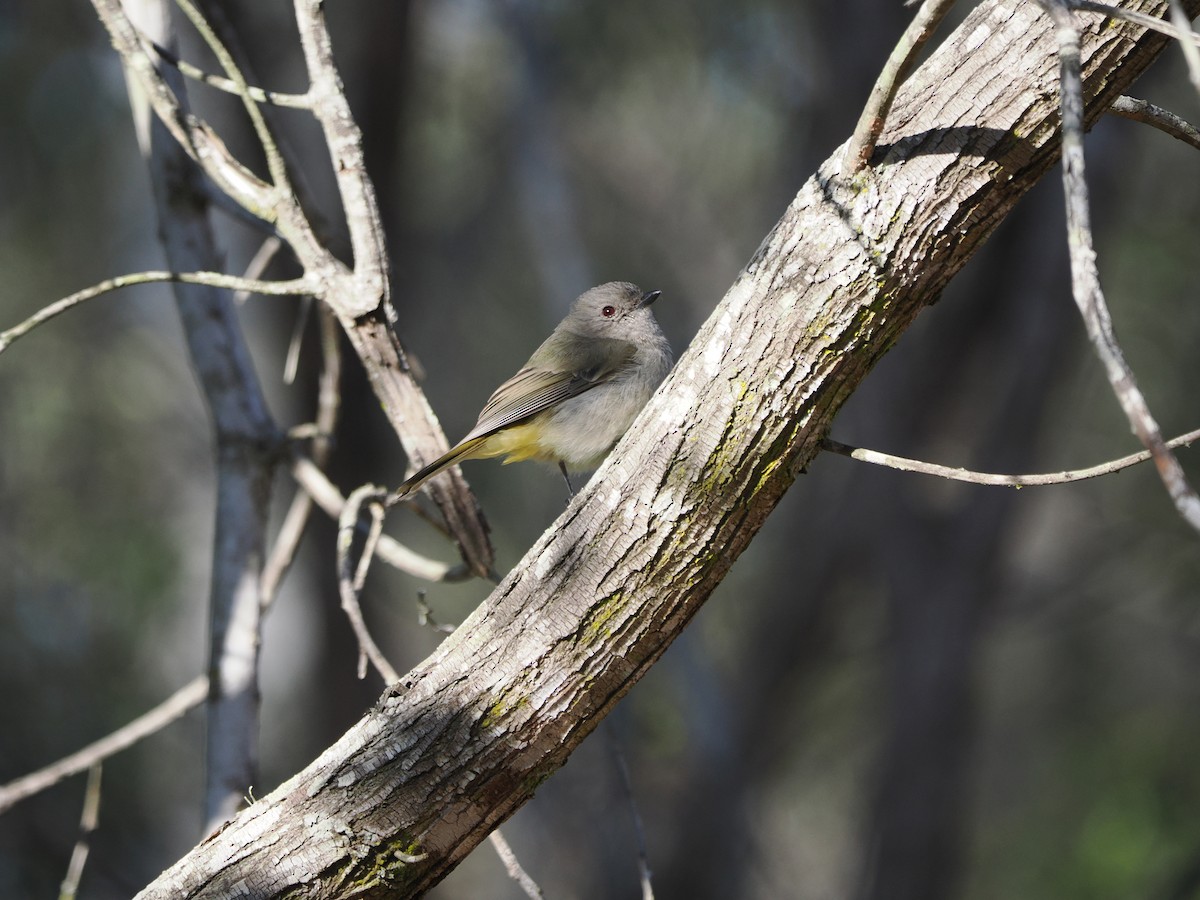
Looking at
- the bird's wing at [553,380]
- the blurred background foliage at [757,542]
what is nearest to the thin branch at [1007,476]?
the bird's wing at [553,380]

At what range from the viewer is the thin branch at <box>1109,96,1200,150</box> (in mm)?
2465

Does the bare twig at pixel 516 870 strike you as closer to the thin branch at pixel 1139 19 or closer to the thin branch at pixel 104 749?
the thin branch at pixel 104 749

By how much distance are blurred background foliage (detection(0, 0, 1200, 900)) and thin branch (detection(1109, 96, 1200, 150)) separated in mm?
3991

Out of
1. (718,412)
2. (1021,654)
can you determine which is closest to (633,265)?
(1021,654)

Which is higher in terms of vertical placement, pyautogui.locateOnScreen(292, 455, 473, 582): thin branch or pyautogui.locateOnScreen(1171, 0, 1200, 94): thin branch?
pyautogui.locateOnScreen(292, 455, 473, 582): thin branch

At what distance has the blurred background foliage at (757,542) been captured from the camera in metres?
7.63

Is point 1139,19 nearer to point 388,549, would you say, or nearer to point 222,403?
point 388,549

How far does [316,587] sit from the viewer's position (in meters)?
8.67

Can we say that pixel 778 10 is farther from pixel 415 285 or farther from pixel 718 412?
pixel 718 412

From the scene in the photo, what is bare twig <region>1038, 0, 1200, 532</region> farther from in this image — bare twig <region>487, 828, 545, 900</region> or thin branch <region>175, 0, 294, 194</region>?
thin branch <region>175, 0, 294, 194</region>

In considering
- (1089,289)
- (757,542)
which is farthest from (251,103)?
(757,542)

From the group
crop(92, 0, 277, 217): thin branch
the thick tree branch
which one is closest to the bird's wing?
crop(92, 0, 277, 217): thin branch

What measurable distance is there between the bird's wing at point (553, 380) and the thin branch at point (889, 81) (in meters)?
2.23

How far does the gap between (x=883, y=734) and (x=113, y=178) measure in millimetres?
7948
